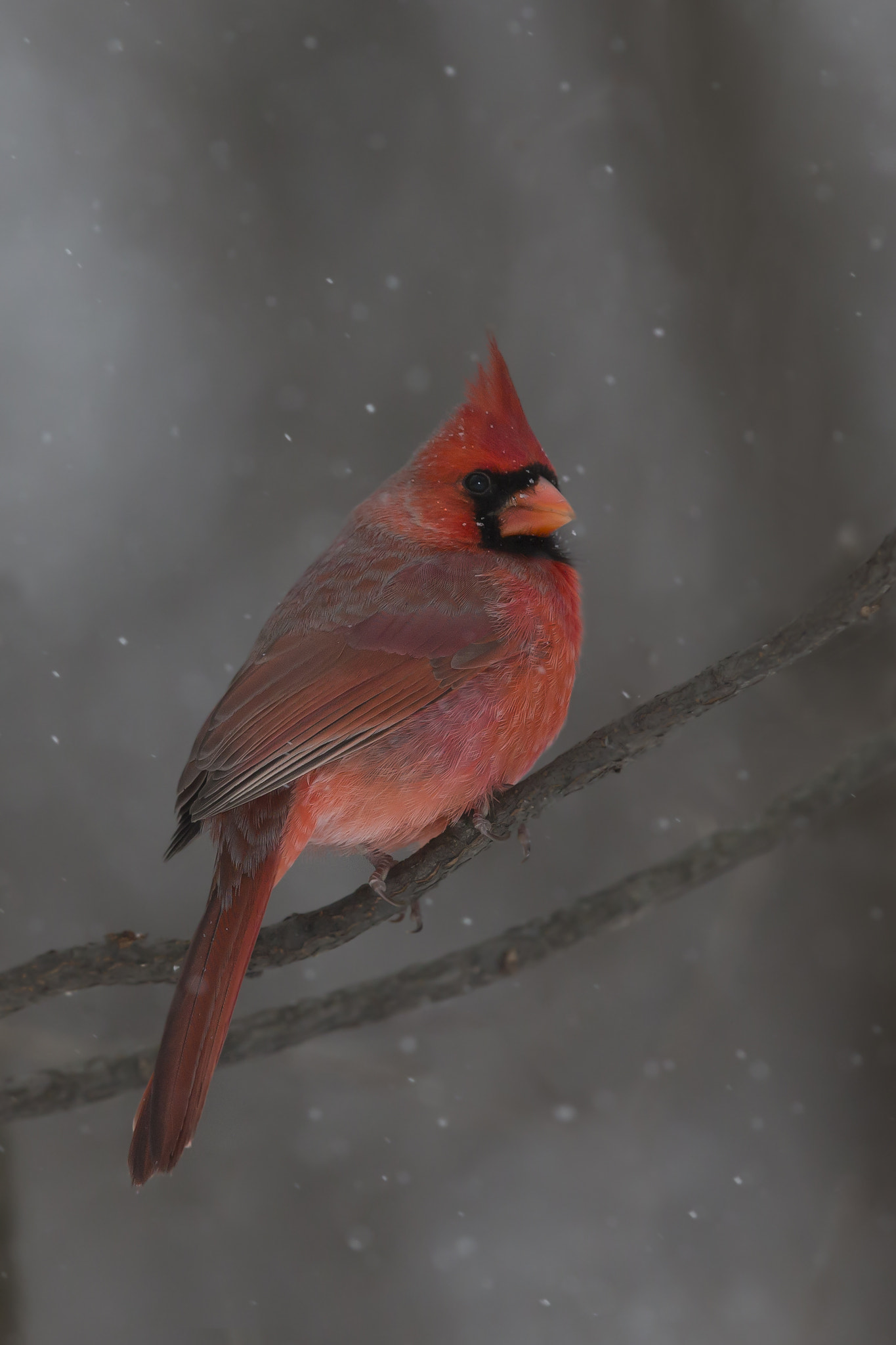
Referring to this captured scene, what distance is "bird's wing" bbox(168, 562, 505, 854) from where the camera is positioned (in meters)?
2.26

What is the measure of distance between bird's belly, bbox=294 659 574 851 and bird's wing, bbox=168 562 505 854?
4 centimetres

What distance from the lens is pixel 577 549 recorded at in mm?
3379

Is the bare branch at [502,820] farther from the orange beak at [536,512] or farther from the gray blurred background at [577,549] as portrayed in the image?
the gray blurred background at [577,549]

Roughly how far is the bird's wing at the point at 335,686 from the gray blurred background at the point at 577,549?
1.42 m

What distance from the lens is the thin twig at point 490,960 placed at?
2.36 metres

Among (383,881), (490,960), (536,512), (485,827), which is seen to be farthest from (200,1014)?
(536,512)

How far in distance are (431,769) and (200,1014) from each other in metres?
0.63

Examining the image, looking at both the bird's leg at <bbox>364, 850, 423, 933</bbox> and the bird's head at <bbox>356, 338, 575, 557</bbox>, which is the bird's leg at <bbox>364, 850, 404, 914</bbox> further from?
the bird's head at <bbox>356, 338, 575, 557</bbox>

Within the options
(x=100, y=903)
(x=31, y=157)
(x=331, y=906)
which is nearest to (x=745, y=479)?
(x=331, y=906)

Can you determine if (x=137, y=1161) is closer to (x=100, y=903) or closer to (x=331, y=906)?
(x=331, y=906)

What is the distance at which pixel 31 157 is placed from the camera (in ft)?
13.7

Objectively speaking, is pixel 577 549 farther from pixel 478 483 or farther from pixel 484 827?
pixel 484 827

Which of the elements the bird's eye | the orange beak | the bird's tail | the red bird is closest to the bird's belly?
the red bird

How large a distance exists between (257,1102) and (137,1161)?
A: 2002mm
